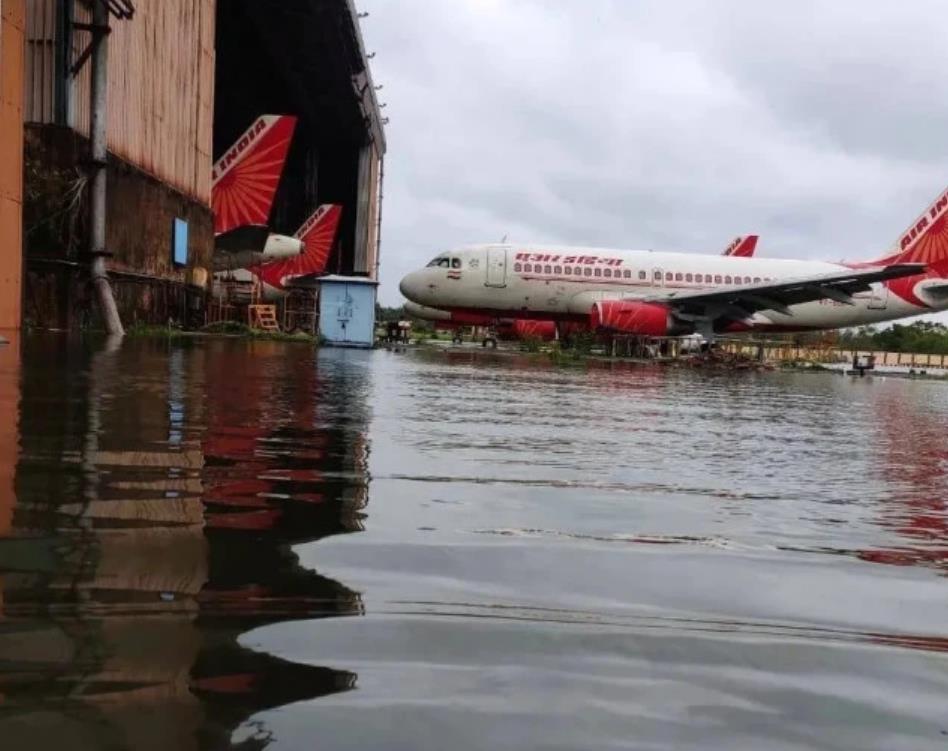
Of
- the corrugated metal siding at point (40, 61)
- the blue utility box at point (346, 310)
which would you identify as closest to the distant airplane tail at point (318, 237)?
the blue utility box at point (346, 310)

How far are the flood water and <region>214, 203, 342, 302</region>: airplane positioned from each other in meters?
26.8

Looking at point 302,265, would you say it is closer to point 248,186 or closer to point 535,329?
point 248,186

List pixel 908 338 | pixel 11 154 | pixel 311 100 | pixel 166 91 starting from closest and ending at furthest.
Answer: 1. pixel 11 154
2. pixel 166 91
3. pixel 311 100
4. pixel 908 338

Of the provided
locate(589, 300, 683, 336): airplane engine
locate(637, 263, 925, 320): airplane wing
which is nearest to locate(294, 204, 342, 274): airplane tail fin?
locate(589, 300, 683, 336): airplane engine

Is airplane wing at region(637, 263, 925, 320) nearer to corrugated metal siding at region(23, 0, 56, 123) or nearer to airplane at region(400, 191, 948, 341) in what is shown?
airplane at region(400, 191, 948, 341)

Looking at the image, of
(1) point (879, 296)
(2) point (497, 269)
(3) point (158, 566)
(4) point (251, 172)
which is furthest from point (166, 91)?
(1) point (879, 296)

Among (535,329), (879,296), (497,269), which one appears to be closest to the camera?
(497,269)

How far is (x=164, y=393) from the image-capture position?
5.55 m

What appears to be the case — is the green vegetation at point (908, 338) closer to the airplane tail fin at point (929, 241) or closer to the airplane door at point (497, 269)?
the airplane tail fin at point (929, 241)

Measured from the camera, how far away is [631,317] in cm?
2262

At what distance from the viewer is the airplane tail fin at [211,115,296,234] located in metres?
25.0

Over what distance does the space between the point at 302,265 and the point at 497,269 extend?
15373 millimetres

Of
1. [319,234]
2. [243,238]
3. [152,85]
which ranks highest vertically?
[152,85]

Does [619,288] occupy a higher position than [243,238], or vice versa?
[243,238]
